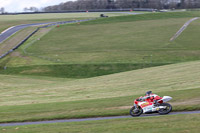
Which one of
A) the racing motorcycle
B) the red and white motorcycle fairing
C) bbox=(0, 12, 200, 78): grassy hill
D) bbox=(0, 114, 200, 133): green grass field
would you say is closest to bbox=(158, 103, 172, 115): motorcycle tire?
the racing motorcycle

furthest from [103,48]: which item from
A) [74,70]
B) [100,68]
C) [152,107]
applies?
[152,107]

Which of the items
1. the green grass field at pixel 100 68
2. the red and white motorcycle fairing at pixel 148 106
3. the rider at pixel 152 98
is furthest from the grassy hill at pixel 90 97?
the rider at pixel 152 98

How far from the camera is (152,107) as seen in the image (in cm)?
1755

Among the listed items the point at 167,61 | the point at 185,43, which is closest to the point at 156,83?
the point at 167,61

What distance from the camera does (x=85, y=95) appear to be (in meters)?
27.5

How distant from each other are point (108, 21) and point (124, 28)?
14041mm

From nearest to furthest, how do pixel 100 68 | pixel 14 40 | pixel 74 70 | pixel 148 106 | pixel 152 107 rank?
pixel 152 107 → pixel 148 106 → pixel 100 68 → pixel 74 70 → pixel 14 40

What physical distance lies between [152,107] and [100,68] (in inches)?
1244

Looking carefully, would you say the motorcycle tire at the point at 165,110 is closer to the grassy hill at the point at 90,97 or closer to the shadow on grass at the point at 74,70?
the grassy hill at the point at 90,97

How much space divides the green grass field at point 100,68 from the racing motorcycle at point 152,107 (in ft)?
3.33

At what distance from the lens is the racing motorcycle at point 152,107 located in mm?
17250

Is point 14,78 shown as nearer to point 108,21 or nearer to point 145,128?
point 145,128

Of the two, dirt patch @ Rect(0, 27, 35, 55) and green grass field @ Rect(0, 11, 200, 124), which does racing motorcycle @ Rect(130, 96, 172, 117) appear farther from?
dirt patch @ Rect(0, 27, 35, 55)

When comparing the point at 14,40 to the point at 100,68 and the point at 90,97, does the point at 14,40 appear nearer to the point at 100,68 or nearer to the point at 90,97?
the point at 100,68
